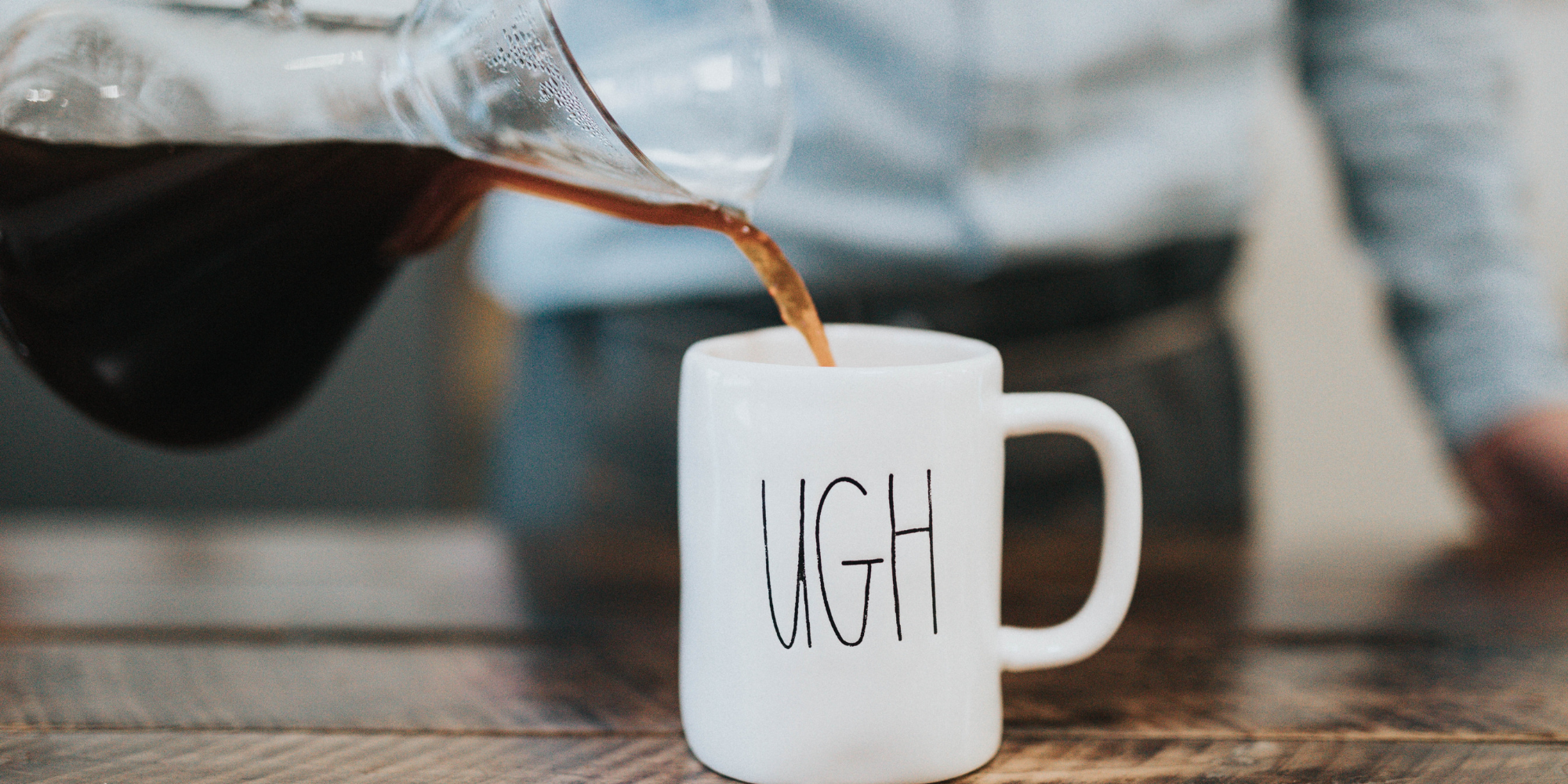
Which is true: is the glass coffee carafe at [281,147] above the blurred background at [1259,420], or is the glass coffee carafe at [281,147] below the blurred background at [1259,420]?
above

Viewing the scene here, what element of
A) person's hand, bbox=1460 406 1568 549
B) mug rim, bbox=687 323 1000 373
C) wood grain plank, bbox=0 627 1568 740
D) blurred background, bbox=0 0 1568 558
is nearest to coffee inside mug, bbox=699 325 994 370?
mug rim, bbox=687 323 1000 373

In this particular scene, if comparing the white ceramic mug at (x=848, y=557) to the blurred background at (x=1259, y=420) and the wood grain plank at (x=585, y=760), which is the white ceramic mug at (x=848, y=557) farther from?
the blurred background at (x=1259, y=420)

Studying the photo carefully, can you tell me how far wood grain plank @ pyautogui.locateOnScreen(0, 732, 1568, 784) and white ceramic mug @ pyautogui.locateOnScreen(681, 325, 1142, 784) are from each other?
3cm

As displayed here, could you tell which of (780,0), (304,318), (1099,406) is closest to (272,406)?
(304,318)

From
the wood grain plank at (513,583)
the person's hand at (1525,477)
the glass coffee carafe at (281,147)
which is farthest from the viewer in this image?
the person's hand at (1525,477)

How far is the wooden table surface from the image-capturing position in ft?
1.58

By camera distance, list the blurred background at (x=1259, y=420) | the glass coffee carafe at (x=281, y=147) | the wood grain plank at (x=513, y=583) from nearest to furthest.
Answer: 1. the glass coffee carafe at (x=281, y=147)
2. the wood grain plank at (x=513, y=583)
3. the blurred background at (x=1259, y=420)

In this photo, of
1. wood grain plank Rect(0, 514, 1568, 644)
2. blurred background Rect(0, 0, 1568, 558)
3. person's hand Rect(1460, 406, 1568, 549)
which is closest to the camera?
wood grain plank Rect(0, 514, 1568, 644)

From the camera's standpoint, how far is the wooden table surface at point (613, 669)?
48cm

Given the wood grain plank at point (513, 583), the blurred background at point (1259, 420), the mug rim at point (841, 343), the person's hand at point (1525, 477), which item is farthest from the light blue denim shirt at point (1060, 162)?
the blurred background at point (1259, 420)

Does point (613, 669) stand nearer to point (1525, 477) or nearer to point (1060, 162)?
point (1060, 162)

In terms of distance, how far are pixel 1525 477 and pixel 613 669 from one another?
2.56ft

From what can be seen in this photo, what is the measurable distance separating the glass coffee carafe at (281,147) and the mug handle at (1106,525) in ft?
0.50

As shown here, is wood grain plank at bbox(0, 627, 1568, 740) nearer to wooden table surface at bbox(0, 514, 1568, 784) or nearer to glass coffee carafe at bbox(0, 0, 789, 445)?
wooden table surface at bbox(0, 514, 1568, 784)
